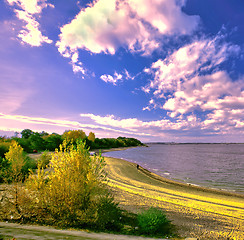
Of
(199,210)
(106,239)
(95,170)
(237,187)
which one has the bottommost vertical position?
(237,187)

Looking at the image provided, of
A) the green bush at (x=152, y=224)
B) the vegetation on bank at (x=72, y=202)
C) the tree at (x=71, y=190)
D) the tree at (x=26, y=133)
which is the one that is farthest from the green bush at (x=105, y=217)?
the tree at (x=26, y=133)

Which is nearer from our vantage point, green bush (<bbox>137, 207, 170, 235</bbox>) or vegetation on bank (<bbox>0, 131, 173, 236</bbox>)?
vegetation on bank (<bbox>0, 131, 173, 236</bbox>)

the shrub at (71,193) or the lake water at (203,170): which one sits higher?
the shrub at (71,193)

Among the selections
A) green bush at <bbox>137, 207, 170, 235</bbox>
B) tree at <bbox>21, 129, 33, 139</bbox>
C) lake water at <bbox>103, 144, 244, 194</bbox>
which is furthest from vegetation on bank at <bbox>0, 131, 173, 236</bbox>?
tree at <bbox>21, 129, 33, 139</bbox>

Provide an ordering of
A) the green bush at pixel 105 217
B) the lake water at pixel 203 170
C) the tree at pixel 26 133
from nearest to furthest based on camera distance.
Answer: the green bush at pixel 105 217
the lake water at pixel 203 170
the tree at pixel 26 133

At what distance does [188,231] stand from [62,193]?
630cm

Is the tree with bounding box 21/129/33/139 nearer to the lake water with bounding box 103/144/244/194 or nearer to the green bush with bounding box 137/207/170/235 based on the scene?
the lake water with bounding box 103/144/244/194

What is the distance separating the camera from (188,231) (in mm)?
7633

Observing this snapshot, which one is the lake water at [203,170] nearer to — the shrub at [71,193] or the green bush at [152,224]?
the green bush at [152,224]

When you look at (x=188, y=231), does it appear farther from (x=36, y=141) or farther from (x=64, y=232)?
(x=36, y=141)

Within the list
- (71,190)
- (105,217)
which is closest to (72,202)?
(71,190)

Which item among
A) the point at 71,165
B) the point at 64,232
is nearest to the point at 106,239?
the point at 64,232

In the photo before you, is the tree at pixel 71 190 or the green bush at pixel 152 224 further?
the green bush at pixel 152 224

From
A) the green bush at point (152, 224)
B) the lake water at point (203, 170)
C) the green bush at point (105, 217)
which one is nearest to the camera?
the green bush at point (105, 217)
